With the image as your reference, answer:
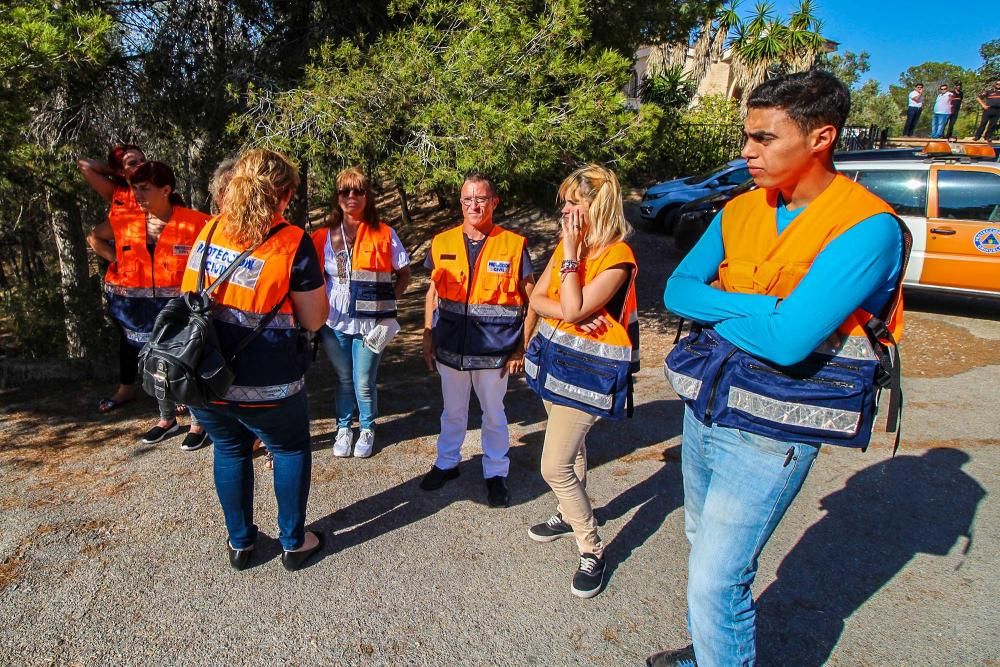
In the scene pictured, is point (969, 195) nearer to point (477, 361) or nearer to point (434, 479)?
point (477, 361)

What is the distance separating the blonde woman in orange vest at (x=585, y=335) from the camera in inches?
→ 106

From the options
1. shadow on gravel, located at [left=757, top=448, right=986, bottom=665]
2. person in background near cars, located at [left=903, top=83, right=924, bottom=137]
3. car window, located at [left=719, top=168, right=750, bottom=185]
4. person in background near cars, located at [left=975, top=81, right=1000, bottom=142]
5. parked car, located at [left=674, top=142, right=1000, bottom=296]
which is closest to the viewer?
shadow on gravel, located at [left=757, top=448, right=986, bottom=665]

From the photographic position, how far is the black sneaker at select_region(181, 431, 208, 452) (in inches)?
161

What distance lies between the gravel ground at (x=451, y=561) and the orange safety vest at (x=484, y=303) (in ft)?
2.76

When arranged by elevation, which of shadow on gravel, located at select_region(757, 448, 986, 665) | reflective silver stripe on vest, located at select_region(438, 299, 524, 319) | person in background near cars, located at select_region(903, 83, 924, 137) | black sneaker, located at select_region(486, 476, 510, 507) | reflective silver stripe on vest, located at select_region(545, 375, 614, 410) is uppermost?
person in background near cars, located at select_region(903, 83, 924, 137)

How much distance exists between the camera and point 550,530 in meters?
3.26

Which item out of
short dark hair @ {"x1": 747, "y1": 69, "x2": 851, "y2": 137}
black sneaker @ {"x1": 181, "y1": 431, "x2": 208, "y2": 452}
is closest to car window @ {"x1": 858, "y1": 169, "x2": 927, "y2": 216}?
short dark hair @ {"x1": 747, "y1": 69, "x2": 851, "y2": 137}

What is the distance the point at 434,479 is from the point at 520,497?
51 centimetres

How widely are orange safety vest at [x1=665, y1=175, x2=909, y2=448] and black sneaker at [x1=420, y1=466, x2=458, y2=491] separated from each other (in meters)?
2.12

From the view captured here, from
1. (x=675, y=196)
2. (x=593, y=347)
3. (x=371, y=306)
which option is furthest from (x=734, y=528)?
(x=675, y=196)

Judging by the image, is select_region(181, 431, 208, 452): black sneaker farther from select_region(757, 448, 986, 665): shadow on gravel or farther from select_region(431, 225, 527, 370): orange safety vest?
select_region(757, 448, 986, 665): shadow on gravel

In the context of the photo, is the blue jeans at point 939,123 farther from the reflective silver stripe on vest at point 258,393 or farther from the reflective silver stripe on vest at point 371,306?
the reflective silver stripe on vest at point 258,393

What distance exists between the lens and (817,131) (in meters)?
1.81

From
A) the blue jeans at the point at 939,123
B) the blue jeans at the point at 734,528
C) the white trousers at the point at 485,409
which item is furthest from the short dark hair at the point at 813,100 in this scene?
the blue jeans at the point at 939,123
